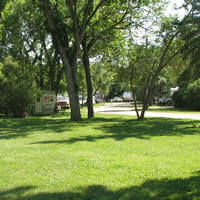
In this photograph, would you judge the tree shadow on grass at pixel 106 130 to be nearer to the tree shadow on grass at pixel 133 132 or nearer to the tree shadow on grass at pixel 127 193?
the tree shadow on grass at pixel 133 132

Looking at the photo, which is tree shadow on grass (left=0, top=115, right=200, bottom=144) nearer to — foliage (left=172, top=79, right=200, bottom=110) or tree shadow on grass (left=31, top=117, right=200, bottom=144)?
tree shadow on grass (left=31, top=117, right=200, bottom=144)

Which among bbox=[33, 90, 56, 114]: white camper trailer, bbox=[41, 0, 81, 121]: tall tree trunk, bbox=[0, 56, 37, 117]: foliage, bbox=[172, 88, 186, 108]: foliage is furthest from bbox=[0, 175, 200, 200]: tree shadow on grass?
bbox=[172, 88, 186, 108]: foliage

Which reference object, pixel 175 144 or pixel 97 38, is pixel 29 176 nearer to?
pixel 175 144

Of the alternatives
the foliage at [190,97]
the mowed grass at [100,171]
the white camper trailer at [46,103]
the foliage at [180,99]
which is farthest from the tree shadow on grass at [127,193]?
the foliage at [180,99]

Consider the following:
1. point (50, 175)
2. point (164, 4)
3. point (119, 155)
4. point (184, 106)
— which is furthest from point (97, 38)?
point (184, 106)

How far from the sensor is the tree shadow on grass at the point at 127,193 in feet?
12.1

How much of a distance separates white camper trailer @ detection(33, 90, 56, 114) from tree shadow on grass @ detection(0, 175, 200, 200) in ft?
67.5

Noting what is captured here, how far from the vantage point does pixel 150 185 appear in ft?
13.7

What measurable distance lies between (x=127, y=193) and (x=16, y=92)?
16178 millimetres

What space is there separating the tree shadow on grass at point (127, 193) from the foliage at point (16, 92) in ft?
50.0

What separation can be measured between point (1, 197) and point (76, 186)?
1.19 metres

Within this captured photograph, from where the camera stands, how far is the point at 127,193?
382 cm

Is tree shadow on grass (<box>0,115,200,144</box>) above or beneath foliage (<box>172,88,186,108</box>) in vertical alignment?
beneath

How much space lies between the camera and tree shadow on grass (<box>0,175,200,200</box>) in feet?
12.1
